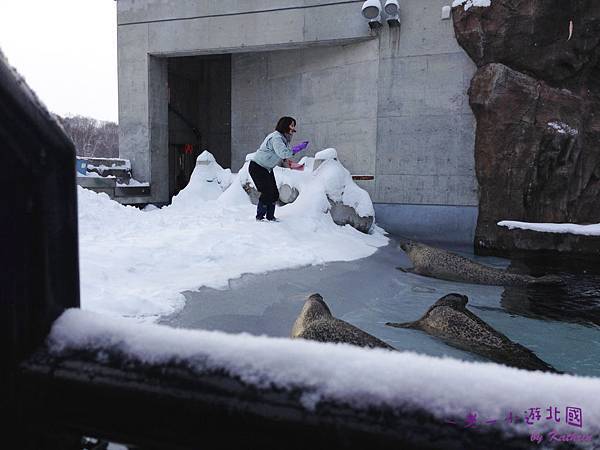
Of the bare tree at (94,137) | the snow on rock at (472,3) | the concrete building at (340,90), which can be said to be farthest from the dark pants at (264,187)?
the bare tree at (94,137)

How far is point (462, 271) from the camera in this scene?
651cm

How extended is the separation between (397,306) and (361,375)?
13.7ft

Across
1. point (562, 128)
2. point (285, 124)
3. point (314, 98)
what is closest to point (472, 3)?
point (562, 128)

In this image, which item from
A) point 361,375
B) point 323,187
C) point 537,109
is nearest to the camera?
point 361,375

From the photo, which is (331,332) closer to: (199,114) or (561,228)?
(561,228)

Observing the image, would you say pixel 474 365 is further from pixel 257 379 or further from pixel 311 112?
pixel 311 112

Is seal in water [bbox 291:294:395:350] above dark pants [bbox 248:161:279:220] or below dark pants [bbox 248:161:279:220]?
below

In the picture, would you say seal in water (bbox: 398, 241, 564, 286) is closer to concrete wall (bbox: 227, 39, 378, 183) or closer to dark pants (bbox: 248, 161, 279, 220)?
dark pants (bbox: 248, 161, 279, 220)

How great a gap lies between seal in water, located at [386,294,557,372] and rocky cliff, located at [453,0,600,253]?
618cm

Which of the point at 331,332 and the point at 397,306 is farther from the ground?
the point at 331,332

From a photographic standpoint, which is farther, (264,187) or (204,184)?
(204,184)

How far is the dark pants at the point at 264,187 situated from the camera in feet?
23.3

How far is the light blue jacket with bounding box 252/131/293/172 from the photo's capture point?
22.7 feet

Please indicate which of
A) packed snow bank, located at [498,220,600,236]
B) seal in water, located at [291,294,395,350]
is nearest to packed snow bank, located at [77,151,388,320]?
seal in water, located at [291,294,395,350]
